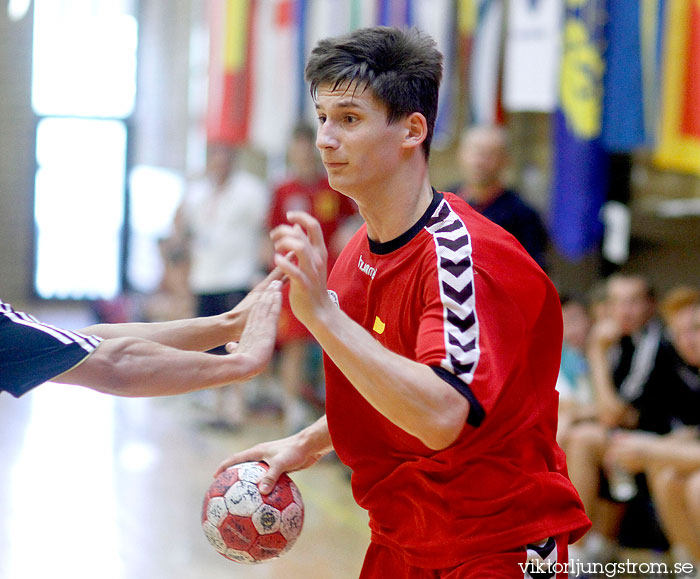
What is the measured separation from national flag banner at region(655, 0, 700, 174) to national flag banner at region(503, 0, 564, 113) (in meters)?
0.60

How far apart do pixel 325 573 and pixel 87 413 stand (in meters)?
4.68

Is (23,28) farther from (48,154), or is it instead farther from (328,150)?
(328,150)

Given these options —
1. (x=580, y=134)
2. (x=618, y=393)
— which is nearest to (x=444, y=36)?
(x=580, y=134)

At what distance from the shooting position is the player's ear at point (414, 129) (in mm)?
2086

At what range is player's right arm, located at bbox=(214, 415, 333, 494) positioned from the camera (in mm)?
2400

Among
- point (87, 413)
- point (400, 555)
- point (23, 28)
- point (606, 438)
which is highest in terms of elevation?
point (23, 28)

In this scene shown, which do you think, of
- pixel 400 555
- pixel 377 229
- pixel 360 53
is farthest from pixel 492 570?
pixel 360 53

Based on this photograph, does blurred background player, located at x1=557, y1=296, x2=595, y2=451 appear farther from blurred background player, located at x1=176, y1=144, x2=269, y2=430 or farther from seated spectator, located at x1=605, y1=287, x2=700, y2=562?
blurred background player, located at x1=176, y1=144, x2=269, y2=430

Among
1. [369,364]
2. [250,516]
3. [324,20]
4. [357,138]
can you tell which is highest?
[324,20]

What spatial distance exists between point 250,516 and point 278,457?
16cm

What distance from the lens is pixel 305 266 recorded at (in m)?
1.74

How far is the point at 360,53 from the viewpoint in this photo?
2070mm

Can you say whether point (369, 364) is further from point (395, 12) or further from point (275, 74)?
point (275, 74)

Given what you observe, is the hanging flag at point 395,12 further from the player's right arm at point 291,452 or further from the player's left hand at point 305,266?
the player's left hand at point 305,266
